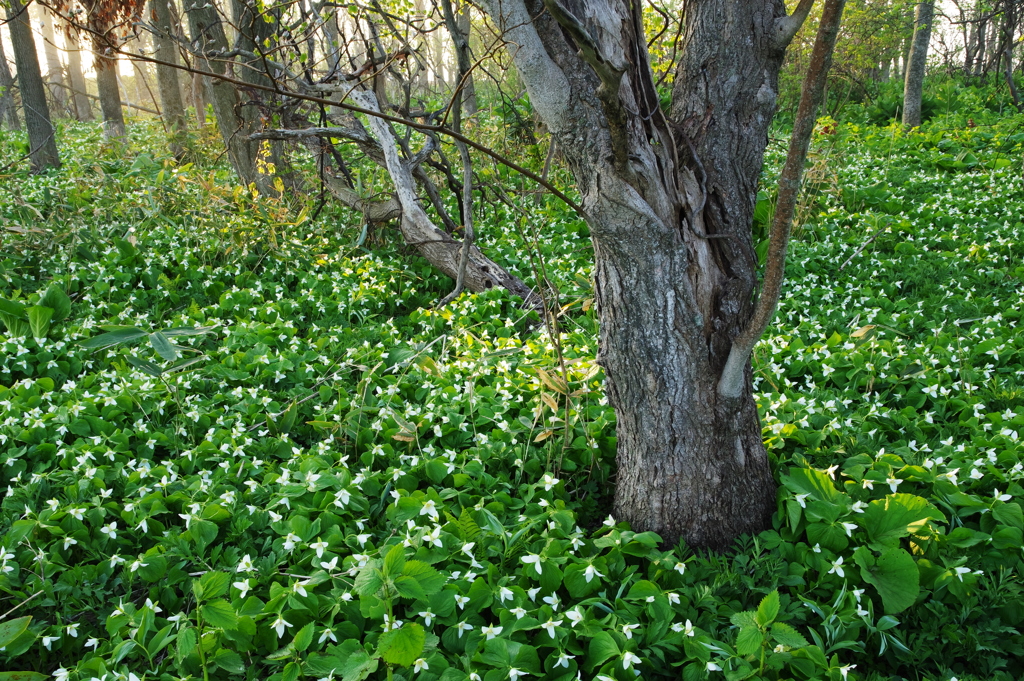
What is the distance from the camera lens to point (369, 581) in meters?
1.71

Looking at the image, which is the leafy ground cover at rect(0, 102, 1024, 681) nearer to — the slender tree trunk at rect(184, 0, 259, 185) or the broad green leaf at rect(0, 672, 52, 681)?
the broad green leaf at rect(0, 672, 52, 681)

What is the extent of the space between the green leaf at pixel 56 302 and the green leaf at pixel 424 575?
3.18m

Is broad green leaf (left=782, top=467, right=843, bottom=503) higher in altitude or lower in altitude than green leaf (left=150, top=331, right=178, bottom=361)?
lower

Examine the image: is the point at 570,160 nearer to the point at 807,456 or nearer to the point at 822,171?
the point at 807,456

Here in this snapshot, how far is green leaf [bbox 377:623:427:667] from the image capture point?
1.53 m

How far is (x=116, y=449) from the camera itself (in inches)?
106

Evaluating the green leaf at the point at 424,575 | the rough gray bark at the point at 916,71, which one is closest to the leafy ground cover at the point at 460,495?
the green leaf at the point at 424,575

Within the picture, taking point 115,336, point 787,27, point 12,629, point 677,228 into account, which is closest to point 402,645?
point 115,336

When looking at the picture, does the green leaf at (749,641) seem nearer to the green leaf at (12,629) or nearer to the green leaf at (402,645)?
the green leaf at (402,645)

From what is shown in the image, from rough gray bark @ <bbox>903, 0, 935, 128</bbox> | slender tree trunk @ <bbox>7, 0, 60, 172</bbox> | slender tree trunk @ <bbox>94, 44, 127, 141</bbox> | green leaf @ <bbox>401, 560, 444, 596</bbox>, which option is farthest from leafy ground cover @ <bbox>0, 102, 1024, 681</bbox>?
slender tree trunk @ <bbox>94, 44, 127, 141</bbox>

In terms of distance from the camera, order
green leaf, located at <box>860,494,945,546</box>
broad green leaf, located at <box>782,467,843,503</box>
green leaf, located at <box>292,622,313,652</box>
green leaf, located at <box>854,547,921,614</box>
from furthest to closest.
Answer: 1. broad green leaf, located at <box>782,467,843,503</box>
2. green leaf, located at <box>860,494,945,546</box>
3. green leaf, located at <box>854,547,921,614</box>
4. green leaf, located at <box>292,622,313,652</box>

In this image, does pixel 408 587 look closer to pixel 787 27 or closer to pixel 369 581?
pixel 369 581

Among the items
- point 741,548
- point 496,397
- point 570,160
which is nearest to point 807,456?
point 741,548

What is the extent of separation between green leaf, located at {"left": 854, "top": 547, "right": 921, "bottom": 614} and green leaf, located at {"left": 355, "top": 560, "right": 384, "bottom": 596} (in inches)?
55.5
